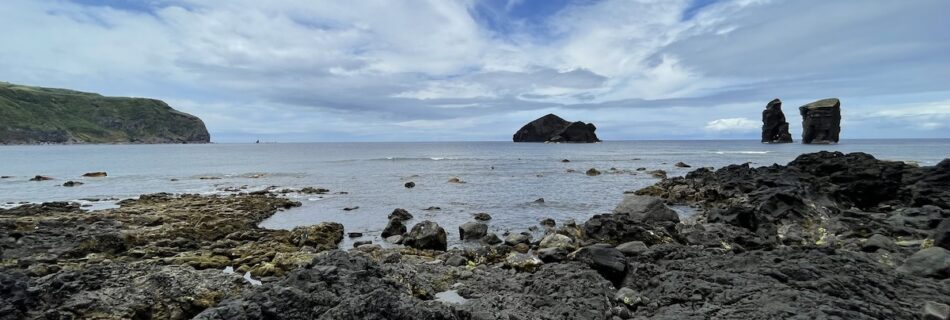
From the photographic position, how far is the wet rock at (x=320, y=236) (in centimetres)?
1827

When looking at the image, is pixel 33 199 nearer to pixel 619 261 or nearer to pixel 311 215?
Answer: pixel 311 215

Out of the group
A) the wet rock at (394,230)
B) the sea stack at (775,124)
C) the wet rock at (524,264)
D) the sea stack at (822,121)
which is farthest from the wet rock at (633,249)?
the sea stack at (775,124)

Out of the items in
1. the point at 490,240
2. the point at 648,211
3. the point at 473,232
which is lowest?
the point at 490,240

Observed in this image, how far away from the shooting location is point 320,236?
63.1 feet

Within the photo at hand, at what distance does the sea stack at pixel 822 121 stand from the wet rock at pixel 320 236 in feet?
513

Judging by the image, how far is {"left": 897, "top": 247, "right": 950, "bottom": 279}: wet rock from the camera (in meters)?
9.56

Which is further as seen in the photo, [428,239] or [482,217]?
[482,217]

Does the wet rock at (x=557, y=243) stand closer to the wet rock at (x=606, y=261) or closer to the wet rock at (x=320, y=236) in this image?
the wet rock at (x=606, y=261)

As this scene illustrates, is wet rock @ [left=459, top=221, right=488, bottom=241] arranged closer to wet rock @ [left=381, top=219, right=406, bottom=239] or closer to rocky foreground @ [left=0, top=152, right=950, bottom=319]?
rocky foreground @ [left=0, top=152, right=950, bottom=319]

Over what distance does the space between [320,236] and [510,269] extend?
31.1 feet

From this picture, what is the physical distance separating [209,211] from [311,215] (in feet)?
17.1

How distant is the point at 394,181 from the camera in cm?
4859

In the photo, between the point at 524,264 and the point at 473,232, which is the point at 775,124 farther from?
the point at 524,264

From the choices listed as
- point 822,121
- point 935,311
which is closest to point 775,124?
point 822,121
